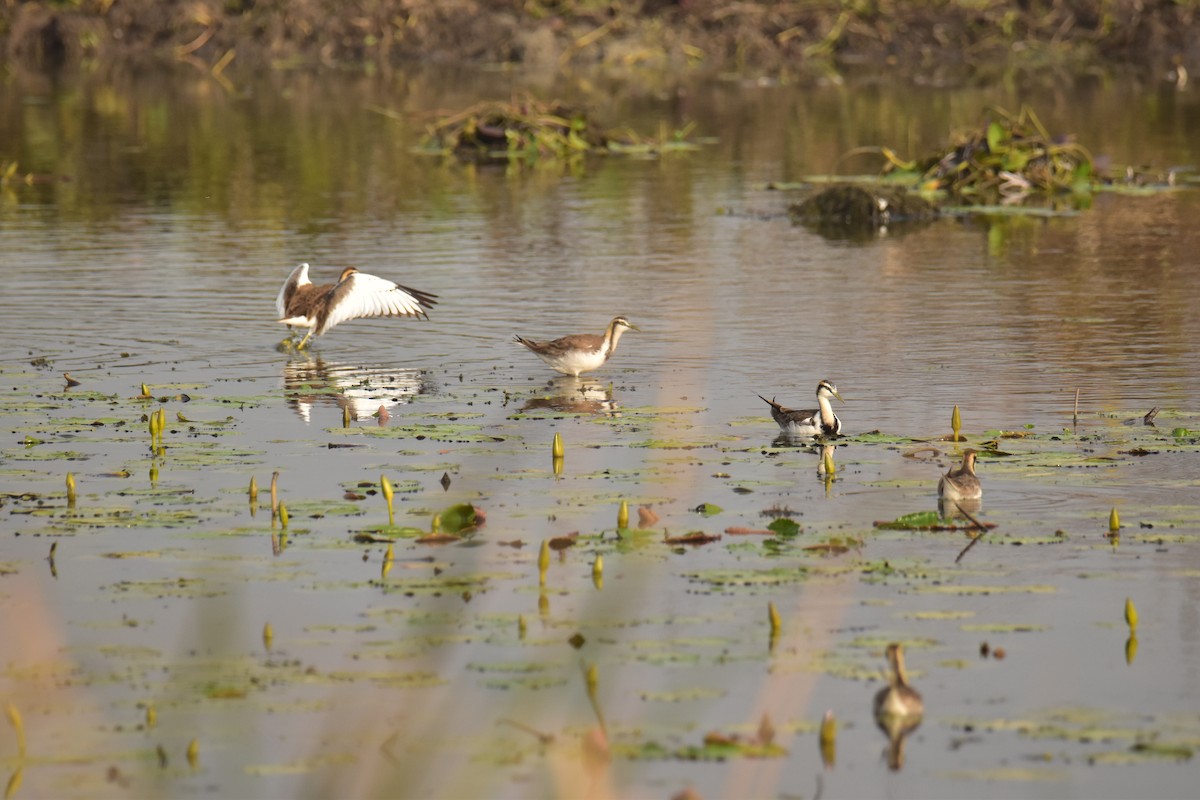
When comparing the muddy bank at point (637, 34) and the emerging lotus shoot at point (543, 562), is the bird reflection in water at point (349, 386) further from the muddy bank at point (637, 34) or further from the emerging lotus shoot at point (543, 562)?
the muddy bank at point (637, 34)

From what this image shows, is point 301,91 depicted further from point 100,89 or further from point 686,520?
point 686,520

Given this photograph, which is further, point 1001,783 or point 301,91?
point 301,91

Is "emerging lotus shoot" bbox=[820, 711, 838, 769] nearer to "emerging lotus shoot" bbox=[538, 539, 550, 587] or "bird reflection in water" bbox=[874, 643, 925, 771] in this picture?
"bird reflection in water" bbox=[874, 643, 925, 771]

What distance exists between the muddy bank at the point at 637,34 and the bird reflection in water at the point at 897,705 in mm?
36418

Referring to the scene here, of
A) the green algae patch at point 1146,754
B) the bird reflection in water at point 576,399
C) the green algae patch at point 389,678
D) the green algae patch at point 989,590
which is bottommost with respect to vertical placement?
the green algae patch at point 1146,754

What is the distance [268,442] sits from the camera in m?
10.9

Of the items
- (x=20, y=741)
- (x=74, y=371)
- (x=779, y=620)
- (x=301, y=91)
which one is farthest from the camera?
(x=301, y=91)

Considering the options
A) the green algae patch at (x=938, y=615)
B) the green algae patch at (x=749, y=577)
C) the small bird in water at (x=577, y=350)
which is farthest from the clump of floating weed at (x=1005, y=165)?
the green algae patch at (x=938, y=615)

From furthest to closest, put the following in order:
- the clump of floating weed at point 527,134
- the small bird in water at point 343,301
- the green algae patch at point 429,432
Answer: the clump of floating weed at point 527,134 < the small bird in water at point 343,301 < the green algae patch at point 429,432

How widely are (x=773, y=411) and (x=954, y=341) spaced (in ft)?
11.4

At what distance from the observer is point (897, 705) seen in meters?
6.53

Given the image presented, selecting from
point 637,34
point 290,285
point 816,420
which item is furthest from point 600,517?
point 637,34

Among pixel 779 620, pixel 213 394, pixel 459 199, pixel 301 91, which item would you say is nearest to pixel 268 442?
pixel 213 394

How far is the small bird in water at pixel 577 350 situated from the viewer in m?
12.5
